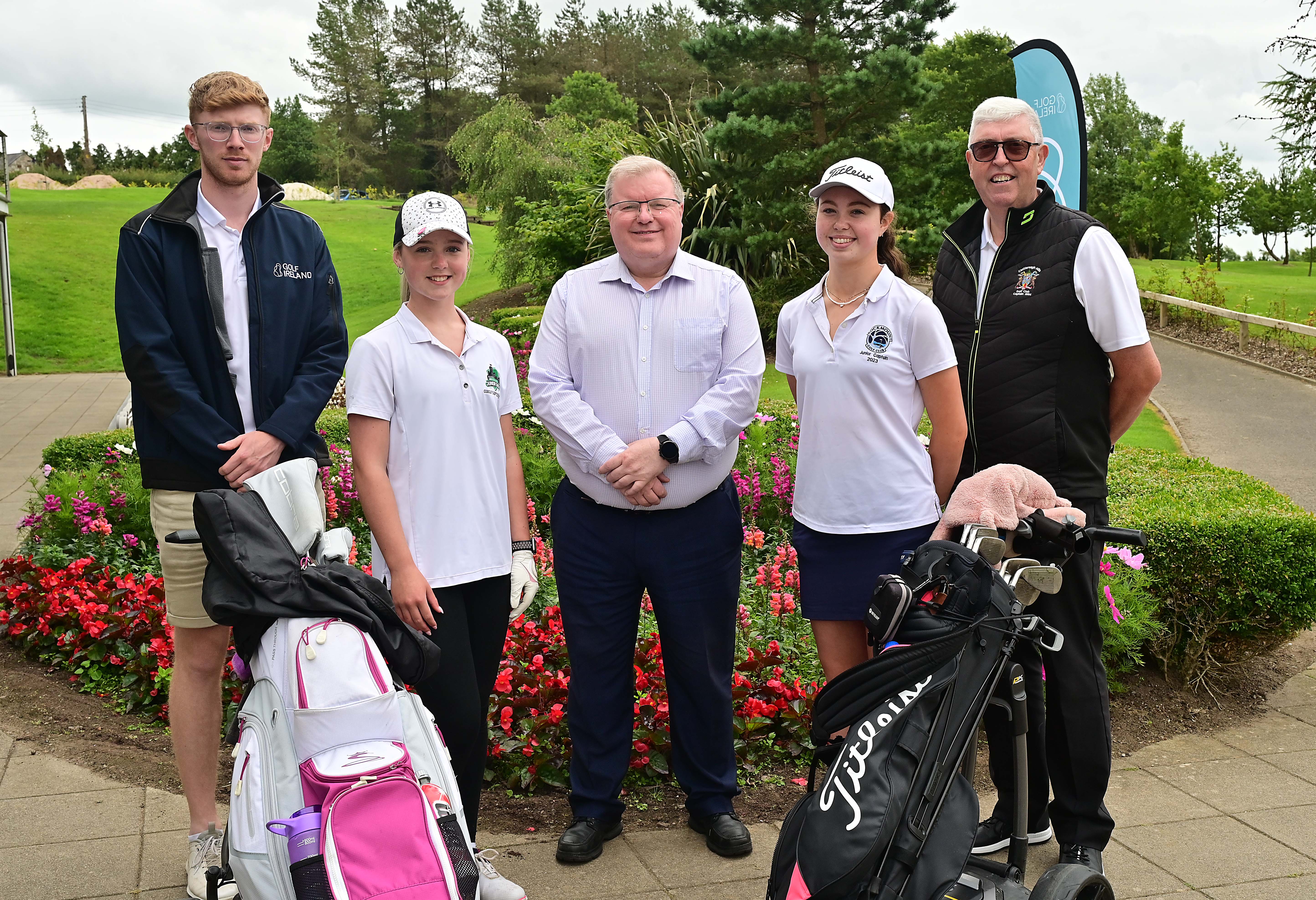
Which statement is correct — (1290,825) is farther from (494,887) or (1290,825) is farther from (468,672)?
(468,672)

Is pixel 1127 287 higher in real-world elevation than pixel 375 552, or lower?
higher

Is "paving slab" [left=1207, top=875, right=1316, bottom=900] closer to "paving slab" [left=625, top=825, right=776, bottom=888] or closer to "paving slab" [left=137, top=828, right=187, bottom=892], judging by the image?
"paving slab" [left=625, top=825, right=776, bottom=888]

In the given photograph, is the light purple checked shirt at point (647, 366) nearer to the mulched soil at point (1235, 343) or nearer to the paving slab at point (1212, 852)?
the paving slab at point (1212, 852)

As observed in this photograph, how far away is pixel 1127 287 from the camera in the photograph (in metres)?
3.14

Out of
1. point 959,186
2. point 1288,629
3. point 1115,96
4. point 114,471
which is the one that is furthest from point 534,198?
point 1115,96

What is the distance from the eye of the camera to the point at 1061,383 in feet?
10.5

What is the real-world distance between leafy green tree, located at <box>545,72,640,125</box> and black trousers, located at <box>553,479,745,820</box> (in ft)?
133

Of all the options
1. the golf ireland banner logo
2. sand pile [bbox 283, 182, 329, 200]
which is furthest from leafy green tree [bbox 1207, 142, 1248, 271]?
sand pile [bbox 283, 182, 329, 200]

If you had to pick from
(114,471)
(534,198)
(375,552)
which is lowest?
(114,471)

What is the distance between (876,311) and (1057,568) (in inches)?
36.9

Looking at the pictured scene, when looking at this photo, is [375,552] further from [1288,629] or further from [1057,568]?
[1288,629]

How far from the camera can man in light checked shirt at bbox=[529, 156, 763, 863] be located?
332 cm

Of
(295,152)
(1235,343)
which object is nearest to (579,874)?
(1235,343)

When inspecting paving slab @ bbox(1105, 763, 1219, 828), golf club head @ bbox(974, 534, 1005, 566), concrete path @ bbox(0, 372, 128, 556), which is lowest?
concrete path @ bbox(0, 372, 128, 556)
